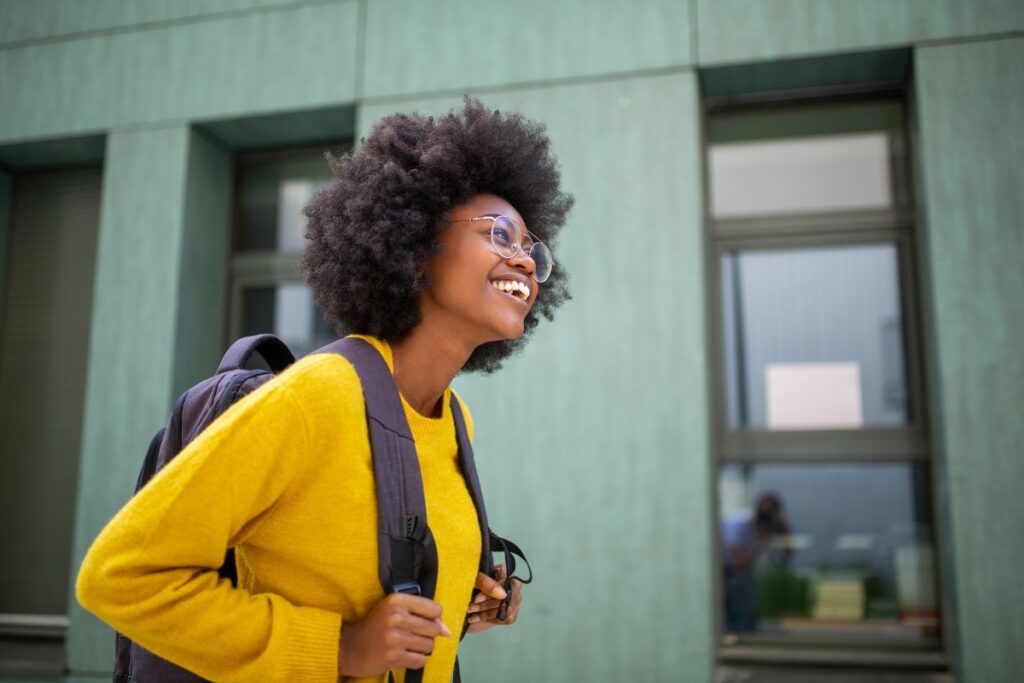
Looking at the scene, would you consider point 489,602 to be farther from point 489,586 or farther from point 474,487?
point 474,487

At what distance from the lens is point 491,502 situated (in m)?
4.46

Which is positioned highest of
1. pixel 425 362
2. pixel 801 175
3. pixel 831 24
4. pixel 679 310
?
pixel 831 24

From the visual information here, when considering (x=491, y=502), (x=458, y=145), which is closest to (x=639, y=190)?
(x=491, y=502)

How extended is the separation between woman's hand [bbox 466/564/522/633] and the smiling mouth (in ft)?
1.87

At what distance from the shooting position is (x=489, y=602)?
1.77 meters

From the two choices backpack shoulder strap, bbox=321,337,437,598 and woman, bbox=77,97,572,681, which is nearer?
woman, bbox=77,97,572,681

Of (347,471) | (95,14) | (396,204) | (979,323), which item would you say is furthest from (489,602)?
(95,14)

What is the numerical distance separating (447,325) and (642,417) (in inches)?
108

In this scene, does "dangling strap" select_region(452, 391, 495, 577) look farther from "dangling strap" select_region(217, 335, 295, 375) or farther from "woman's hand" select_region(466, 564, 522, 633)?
"dangling strap" select_region(217, 335, 295, 375)

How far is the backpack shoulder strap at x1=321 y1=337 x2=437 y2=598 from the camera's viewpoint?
1387 millimetres

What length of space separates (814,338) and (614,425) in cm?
121

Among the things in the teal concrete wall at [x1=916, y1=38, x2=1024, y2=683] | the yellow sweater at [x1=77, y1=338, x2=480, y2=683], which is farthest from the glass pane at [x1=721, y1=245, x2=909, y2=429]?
the yellow sweater at [x1=77, y1=338, x2=480, y2=683]

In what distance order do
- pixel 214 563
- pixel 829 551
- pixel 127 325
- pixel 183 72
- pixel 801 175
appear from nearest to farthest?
pixel 214 563
pixel 829 551
pixel 801 175
pixel 127 325
pixel 183 72

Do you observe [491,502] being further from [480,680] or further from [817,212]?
[817,212]
